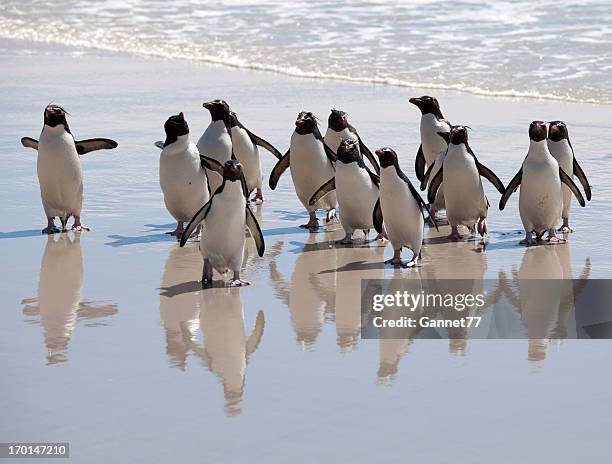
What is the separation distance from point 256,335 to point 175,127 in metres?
2.32

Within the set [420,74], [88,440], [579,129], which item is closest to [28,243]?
[88,440]

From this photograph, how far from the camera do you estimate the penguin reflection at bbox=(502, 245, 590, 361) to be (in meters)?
5.77

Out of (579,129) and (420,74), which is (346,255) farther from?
(420,74)

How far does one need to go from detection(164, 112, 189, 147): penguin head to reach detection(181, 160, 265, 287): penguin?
1.11 meters

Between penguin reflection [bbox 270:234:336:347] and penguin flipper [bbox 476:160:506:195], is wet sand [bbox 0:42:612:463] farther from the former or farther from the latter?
penguin flipper [bbox 476:160:506:195]

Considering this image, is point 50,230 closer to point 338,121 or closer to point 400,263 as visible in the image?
point 338,121

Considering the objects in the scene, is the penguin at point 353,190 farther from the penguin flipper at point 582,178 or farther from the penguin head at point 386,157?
the penguin flipper at point 582,178

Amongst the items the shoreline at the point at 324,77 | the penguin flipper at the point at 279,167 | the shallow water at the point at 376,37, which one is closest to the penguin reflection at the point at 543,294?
the penguin flipper at the point at 279,167

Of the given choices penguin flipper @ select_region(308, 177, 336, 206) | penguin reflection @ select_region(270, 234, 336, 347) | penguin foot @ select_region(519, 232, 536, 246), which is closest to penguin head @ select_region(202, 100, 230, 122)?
penguin flipper @ select_region(308, 177, 336, 206)

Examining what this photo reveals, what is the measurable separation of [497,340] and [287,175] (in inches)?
180

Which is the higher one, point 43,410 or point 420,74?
point 420,74

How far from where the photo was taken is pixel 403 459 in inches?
168

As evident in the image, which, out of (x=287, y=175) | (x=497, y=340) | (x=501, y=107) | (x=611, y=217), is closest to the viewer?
(x=497, y=340)

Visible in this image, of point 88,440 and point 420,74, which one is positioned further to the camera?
point 420,74
